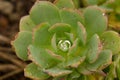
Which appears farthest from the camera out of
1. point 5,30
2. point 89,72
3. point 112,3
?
point 5,30

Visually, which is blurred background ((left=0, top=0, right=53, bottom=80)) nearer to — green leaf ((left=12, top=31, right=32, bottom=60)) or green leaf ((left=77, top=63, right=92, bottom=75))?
green leaf ((left=12, top=31, right=32, bottom=60))

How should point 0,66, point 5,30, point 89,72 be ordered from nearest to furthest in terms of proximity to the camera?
1. point 89,72
2. point 0,66
3. point 5,30

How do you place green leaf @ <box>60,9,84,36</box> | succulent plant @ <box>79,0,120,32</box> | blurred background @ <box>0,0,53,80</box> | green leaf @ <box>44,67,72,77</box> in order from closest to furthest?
green leaf @ <box>44,67,72,77</box> → green leaf @ <box>60,9,84,36</box> → succulent plant @ <box>79,0,120,32</box> → blurred background @ <box>0,0,53,80</box>

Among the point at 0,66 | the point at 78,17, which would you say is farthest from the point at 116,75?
the point at 0,66

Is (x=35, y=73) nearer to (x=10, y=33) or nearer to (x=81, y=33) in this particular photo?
(x=81, y=33)

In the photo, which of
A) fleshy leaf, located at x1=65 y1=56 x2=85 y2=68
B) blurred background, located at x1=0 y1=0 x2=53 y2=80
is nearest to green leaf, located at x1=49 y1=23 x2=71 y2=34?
fleshy leaf, located at x1=65 y1=56 x2=85 y2=68

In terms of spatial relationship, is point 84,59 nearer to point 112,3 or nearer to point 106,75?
point 106,75

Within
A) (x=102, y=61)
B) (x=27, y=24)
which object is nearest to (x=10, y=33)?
(x=27, y=24)
